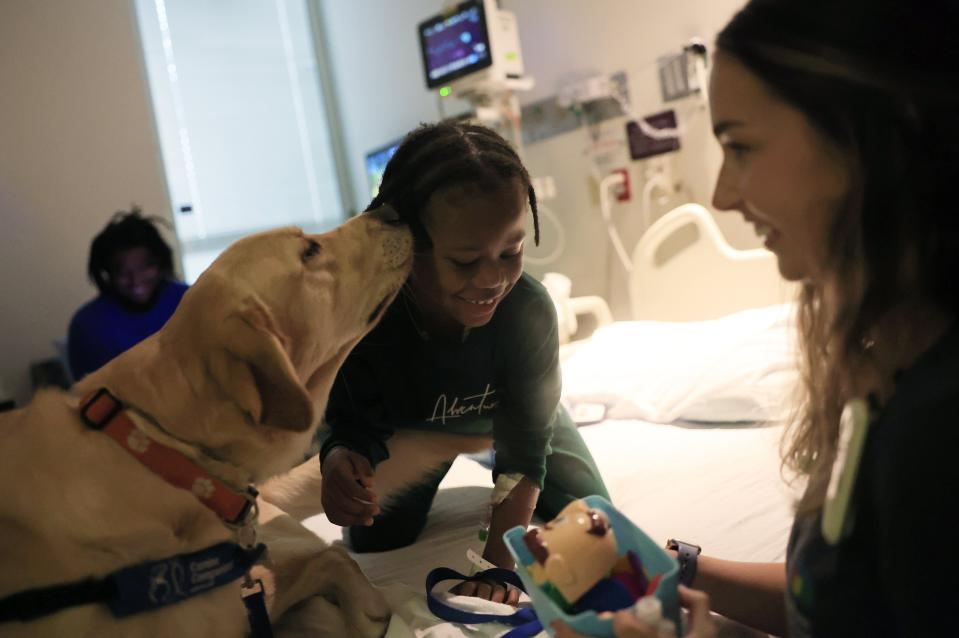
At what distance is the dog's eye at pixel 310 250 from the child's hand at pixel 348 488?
1.37 ft

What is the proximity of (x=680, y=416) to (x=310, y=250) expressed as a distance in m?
1.27

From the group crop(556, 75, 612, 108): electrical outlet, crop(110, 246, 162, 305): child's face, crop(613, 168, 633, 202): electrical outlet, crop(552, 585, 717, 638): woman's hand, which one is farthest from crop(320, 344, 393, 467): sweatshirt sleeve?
crop(110, 246, 162, 305): child's face

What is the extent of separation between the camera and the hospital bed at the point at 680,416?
51.9 inches

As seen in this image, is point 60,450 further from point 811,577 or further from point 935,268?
point 935,268

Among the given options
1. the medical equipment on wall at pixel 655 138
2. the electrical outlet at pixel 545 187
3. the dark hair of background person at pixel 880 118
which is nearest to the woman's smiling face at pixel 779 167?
the dark hair of background person at pixel 880 118

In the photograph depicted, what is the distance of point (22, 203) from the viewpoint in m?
3.52

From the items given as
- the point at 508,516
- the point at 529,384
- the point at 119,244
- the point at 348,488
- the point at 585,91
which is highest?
the point at 585,91

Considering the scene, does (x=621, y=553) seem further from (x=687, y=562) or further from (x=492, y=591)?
(x=492, y=591)

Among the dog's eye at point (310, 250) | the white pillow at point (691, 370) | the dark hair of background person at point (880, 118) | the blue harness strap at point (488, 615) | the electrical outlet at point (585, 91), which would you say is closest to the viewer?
the dark hair of background person at point (880, 118)

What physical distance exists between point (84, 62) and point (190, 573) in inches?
145

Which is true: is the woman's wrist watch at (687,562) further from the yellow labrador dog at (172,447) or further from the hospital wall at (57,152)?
the hospital wall at (57,152)

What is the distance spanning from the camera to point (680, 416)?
1968 mm

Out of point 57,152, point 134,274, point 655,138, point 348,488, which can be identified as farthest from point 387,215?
point 57,152

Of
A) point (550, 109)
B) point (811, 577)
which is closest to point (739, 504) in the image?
point (811, 577)
